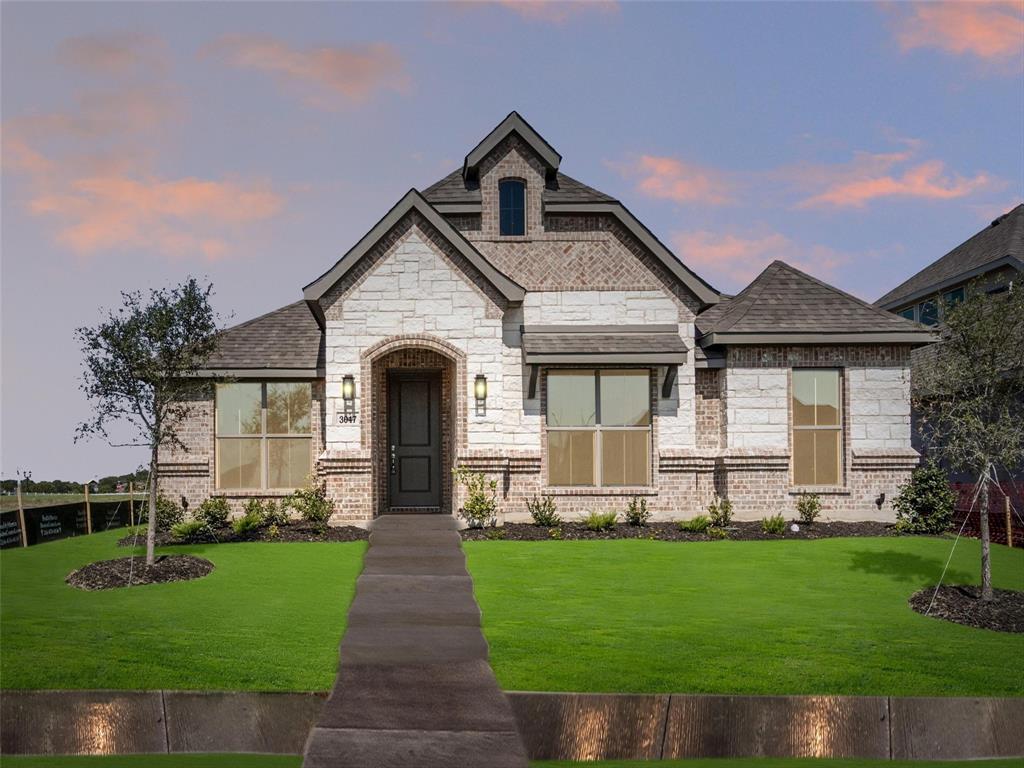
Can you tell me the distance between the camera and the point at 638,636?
11.3 metres

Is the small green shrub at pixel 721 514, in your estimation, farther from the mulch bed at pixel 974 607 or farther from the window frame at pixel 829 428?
the mulch bed at pixel 974 607

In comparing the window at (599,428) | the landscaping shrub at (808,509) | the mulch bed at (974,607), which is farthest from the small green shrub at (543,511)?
the mulch bed at (974,607)

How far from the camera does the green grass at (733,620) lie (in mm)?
10047

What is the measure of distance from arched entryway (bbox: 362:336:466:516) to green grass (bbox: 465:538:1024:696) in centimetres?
389

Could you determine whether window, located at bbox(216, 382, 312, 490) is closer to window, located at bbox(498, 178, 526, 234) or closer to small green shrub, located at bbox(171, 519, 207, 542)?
small green shrub, located at bbox(171, 519, 207, 542)

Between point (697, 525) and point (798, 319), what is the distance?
517cm

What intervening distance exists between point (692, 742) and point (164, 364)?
10.6m

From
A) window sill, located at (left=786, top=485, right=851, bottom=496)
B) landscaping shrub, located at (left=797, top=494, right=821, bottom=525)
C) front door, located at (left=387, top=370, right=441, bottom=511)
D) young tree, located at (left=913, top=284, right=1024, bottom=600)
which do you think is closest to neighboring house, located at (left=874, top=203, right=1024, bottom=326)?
window sill, located at (left=786, top=485, right=851, bottom=496)

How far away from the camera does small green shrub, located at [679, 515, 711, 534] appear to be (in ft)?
62.3

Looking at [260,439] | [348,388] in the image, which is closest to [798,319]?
[348,388]

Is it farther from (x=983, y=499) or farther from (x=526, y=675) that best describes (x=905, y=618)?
(x=526, y=675)

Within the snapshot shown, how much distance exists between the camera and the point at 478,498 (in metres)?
18.8

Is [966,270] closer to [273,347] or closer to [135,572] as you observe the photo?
[273,347]

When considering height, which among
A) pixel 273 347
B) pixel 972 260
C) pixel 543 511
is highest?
pixel 972 260
